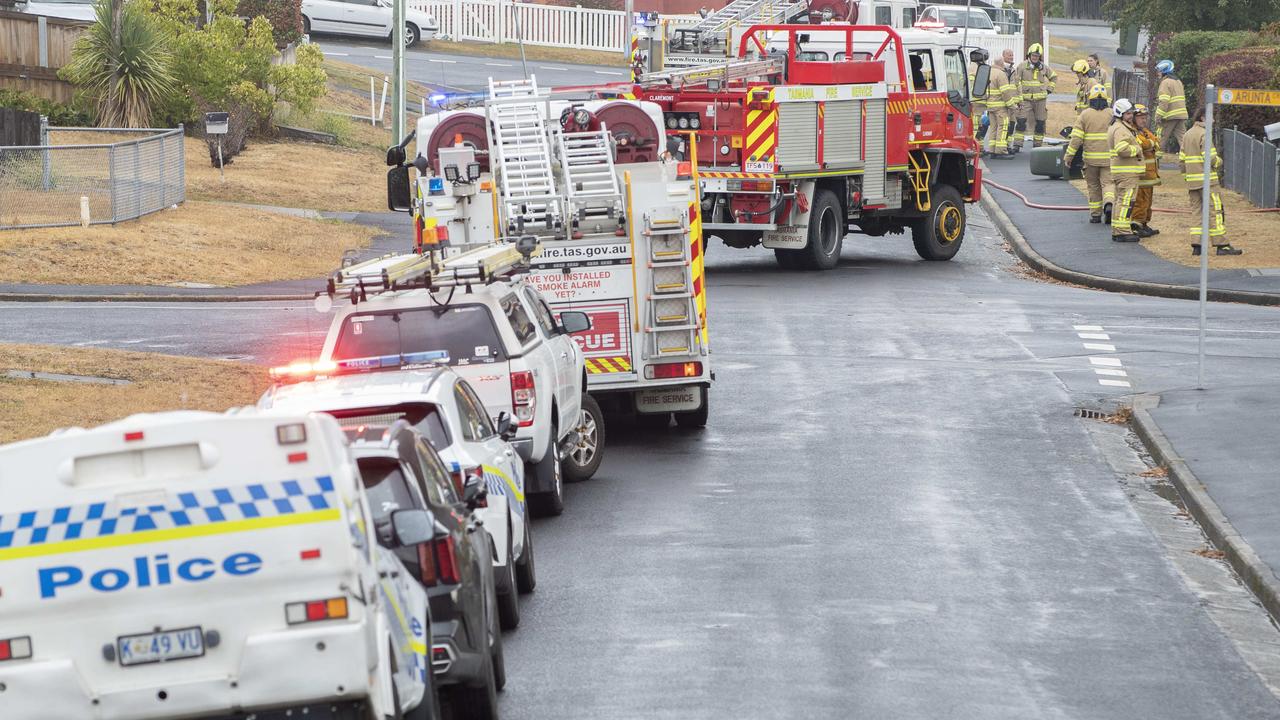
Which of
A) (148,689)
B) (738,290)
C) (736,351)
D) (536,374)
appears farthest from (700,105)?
(148,689)

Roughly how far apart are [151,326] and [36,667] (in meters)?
17.9

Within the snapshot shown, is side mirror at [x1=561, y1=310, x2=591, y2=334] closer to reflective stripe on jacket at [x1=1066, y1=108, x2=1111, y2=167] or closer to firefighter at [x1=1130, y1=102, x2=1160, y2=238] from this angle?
firefighter at [x1=1130, y1=102, x2=1160, y2=238]

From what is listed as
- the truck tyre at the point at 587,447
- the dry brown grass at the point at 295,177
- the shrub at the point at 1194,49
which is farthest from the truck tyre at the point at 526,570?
the shrub at the point at 1194,49

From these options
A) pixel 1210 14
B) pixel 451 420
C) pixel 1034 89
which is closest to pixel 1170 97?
pixel 1034 89

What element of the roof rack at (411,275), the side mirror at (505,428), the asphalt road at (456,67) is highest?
the asphalt road at (456,67)

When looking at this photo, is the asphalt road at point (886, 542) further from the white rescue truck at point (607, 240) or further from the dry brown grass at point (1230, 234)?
the dry brown grass at point (1230, 234)

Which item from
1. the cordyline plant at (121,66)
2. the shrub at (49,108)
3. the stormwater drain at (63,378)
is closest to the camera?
the stormwater drain at (63,378)

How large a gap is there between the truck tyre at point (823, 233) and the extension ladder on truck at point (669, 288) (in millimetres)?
12144

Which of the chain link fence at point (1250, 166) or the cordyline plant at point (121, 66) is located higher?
the cordyline plant at point (121, 66)

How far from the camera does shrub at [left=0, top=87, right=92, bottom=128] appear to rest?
→ 3791 cm

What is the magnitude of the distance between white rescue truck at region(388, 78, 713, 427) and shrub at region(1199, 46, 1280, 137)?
20.8 metres

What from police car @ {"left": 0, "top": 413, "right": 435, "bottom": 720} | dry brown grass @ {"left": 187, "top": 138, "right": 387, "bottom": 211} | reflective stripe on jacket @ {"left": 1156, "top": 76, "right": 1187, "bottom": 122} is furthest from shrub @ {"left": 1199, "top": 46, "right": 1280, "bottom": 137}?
police car @ {"left": 0, "top": 413, "right": 435, "bottom": 720}

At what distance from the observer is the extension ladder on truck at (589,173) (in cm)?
1708

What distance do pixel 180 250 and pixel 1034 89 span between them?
2282 cm
